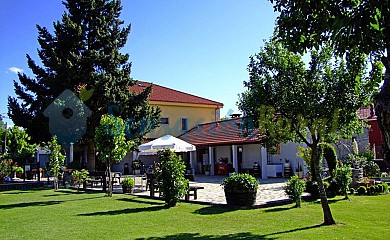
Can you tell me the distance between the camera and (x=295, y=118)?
966 cm

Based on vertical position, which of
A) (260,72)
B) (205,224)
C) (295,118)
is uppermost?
(260,72)

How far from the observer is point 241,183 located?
12.0 m

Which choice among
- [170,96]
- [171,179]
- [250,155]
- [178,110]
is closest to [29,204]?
[171,179]

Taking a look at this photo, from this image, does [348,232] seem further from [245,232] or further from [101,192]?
[101,192]

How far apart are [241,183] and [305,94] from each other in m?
3.86

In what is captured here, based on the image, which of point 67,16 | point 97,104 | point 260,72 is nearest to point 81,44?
point 67,16

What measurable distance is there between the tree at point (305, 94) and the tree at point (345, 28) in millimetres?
3933

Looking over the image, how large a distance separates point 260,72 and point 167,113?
27.7 metres

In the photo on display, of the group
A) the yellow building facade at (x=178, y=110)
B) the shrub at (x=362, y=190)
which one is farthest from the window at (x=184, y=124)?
the shrub at (x=362, y=190)

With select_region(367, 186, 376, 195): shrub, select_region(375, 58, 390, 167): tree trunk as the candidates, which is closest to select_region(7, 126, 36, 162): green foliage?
select_region(367, 186, 376, 195): shrub

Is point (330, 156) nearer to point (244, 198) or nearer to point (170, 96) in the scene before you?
point (244, 198)

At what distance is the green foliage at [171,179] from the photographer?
42.6 feet

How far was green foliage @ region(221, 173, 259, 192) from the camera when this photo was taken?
39.4 ft

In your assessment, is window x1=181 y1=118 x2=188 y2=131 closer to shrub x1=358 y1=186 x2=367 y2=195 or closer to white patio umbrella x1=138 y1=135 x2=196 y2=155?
white patio umbrella x1=138 y1=135 x2=196 y2=155
